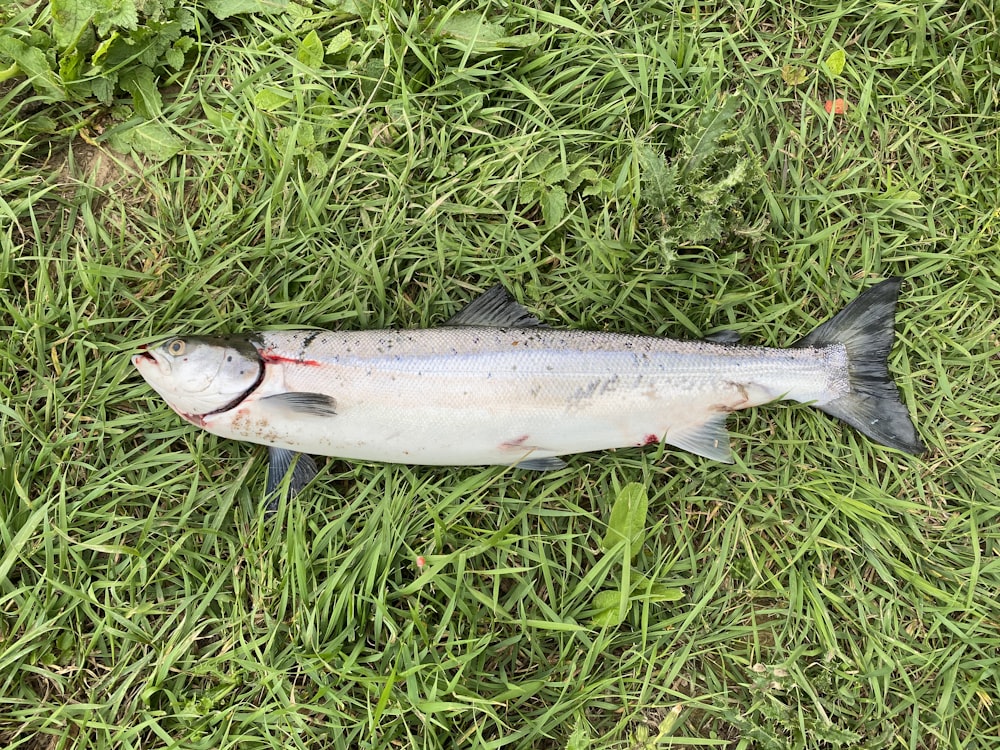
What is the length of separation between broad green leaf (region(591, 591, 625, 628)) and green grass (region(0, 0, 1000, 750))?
7cm

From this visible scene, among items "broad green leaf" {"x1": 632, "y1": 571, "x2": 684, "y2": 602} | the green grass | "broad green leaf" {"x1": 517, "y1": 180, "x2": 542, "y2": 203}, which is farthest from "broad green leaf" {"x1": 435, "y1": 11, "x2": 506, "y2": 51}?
"broad green leaf" {"x1": 632, "y1": 571, "x2": 684, "y2": 602}

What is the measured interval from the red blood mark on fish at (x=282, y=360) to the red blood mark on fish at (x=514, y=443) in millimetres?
907

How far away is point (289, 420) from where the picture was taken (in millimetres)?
2621

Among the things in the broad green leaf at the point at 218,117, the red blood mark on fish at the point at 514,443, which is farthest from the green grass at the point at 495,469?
the red blood mark on fish at the point at 514,443

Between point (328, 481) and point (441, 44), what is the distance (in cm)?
222

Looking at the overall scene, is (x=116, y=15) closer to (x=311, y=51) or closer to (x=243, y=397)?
(x=311, y=51)

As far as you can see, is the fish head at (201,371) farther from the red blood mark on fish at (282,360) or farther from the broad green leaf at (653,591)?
the broad green leaf at (653,591)

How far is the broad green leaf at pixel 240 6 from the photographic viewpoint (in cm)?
294

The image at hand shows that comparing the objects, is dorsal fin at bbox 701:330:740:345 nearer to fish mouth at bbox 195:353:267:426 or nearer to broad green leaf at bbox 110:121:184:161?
fish mouth at bbox 195:353:267:426

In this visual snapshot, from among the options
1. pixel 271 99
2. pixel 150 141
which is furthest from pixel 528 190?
pixel 150 141

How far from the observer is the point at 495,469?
2.80 m

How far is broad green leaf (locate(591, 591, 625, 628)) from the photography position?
2658 mm

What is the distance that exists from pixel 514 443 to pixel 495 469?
21 centimetres

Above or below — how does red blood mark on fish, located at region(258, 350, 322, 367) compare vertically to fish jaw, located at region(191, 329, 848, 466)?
above
